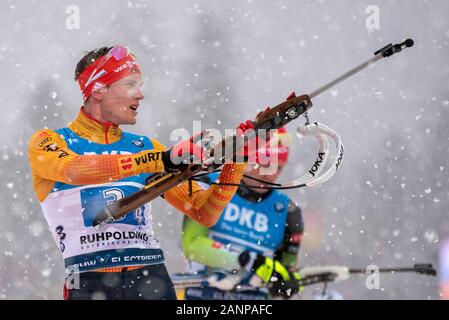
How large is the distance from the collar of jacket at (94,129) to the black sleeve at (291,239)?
130 inches

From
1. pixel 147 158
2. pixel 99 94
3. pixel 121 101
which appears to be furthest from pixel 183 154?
pixel 99 94

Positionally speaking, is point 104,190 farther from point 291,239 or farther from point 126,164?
point 291,239

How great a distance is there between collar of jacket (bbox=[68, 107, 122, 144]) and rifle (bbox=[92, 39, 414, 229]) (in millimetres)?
509

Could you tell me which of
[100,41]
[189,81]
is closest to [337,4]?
[189,81]

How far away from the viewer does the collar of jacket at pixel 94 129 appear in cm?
454

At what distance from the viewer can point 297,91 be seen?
58.4 ft

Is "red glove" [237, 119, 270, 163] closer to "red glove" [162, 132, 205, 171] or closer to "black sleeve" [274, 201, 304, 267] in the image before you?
"red glove" [162, 132, 205, 171]

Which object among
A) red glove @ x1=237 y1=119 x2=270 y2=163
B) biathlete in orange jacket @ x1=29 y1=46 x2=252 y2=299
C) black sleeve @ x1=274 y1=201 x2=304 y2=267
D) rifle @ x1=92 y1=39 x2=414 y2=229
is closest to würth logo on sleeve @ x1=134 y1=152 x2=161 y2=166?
biathlete in orange jacket @ x1=29 y1=46 x2=252 y2=299

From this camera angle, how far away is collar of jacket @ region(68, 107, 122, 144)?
14.9ft

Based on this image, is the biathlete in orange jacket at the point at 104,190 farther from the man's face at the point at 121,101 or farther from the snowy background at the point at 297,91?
the snowy background at the point at 297,91

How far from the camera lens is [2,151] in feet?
56.6

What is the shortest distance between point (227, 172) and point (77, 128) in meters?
0.93

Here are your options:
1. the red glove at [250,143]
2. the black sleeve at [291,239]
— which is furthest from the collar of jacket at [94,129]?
the black sleeve at [291,239]
